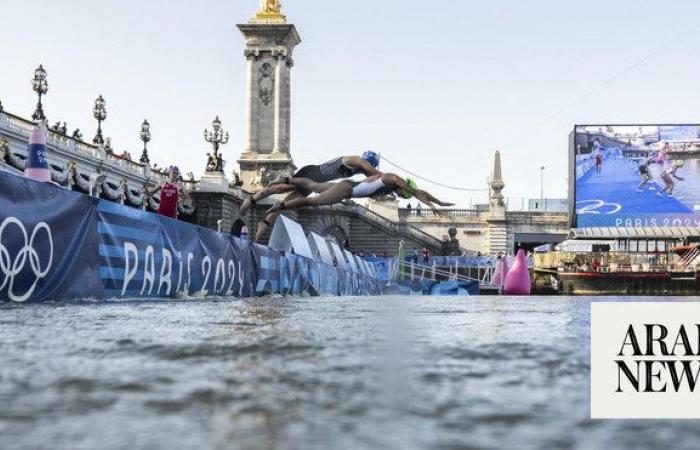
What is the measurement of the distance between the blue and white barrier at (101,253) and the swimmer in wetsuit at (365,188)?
327cm

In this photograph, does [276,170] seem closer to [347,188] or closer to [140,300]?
[347,188]

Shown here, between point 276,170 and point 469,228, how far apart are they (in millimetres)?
16900

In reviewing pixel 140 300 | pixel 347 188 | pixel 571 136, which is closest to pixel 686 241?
pixel 571 136

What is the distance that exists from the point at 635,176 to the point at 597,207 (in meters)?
2.90

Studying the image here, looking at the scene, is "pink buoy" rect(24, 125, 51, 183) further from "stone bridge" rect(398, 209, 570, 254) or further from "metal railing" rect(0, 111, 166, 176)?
"stone bridge" rect(398, 209, 570, 254)

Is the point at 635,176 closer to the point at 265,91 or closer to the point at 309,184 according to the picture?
the point at 265,91

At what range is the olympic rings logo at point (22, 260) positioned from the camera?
6836mm

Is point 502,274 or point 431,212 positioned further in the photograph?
point 431,212

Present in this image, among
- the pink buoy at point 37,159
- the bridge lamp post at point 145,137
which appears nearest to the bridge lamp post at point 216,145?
the bridge lamp post at point 145,137

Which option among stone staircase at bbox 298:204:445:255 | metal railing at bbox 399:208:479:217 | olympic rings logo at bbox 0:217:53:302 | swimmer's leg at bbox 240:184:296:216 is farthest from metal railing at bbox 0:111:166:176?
olympic rings logo at bbox 0:217:53:302

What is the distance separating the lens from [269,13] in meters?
63.4

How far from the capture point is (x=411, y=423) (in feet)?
4.65

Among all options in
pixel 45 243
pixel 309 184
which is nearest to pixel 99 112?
pixel 309 184

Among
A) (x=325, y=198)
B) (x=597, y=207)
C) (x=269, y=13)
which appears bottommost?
(x=325, y=198)
